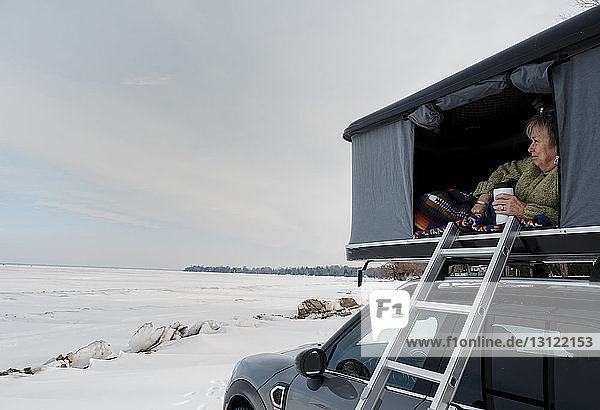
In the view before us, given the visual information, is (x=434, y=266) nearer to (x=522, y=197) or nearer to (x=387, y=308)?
(x=387, y=308)

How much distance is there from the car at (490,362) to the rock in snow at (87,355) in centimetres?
596

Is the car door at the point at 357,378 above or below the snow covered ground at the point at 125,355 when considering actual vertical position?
above

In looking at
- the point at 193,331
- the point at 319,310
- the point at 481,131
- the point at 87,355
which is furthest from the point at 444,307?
the point at 319,310

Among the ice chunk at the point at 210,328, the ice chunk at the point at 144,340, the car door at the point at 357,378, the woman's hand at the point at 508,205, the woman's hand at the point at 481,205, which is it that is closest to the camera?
the car door at the point at 357,378

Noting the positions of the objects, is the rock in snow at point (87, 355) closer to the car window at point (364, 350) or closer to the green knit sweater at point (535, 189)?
the car window at point (364, 350)

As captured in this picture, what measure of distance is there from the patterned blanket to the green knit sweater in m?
0.19

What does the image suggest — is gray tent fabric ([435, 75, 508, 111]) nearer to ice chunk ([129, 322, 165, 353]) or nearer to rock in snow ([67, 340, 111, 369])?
rock in snow ([67, 340, 111, 369])

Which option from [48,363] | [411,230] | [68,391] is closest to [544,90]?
[411,230]

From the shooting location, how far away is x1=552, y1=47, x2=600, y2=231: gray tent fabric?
86.5 inches

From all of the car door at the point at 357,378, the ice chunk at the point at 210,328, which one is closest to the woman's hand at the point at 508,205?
the car door at the point at 357,378

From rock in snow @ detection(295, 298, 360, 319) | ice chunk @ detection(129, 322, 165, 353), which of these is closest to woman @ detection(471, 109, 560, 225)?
ice chunk @ detection(129, 322, 165, 353)

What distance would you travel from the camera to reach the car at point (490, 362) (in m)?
1.87

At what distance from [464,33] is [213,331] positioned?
829 cm

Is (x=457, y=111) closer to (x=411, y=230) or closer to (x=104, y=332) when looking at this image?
(x=411, y=230)
